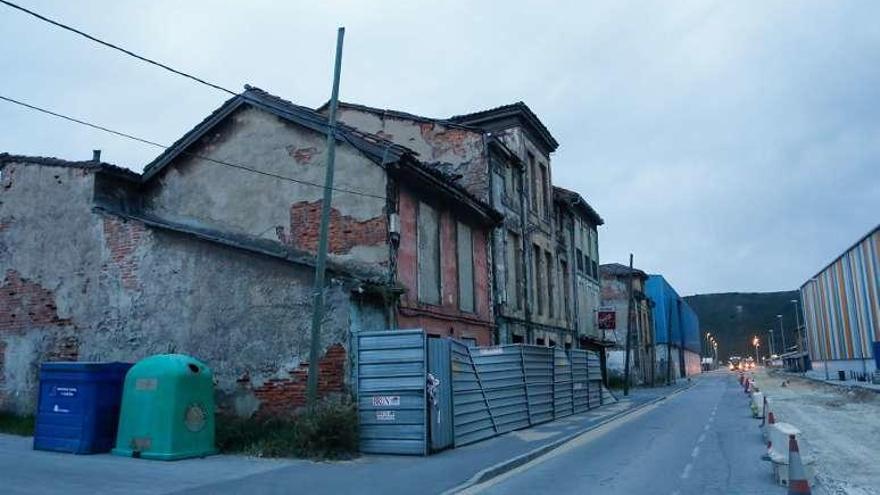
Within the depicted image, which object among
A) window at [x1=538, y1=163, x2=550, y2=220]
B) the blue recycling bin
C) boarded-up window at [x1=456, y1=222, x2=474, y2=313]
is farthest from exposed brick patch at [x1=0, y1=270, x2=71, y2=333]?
window at [x1=538, y1=163, x2=550, y2=220]

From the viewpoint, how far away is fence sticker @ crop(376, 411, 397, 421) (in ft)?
42.2

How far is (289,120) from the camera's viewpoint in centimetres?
1656

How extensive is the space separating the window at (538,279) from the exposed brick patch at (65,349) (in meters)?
16.6

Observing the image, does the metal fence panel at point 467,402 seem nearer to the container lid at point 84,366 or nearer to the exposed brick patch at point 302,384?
the exposed brick patch at point 302,384

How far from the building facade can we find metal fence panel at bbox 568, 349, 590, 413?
1054 inches

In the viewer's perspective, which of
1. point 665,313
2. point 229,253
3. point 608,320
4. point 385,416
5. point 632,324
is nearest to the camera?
point 385,416

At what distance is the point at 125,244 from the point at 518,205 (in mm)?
14389

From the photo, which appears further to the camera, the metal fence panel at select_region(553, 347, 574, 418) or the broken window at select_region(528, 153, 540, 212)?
the broken window at select_region(528, 153, 540, 212)

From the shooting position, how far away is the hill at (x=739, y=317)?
190000mm

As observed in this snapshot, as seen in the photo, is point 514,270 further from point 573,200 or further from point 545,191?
point 573,200

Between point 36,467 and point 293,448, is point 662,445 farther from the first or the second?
point 36,467

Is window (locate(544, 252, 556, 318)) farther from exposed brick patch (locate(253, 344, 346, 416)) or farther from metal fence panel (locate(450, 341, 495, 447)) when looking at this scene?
exposed brick patch (locate(253, 344, 346, 416))

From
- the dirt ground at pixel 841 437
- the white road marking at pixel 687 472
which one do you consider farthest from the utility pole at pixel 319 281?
the dirt ground at pixel 841 437

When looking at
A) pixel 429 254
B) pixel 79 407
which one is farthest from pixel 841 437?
pixel 79 407
